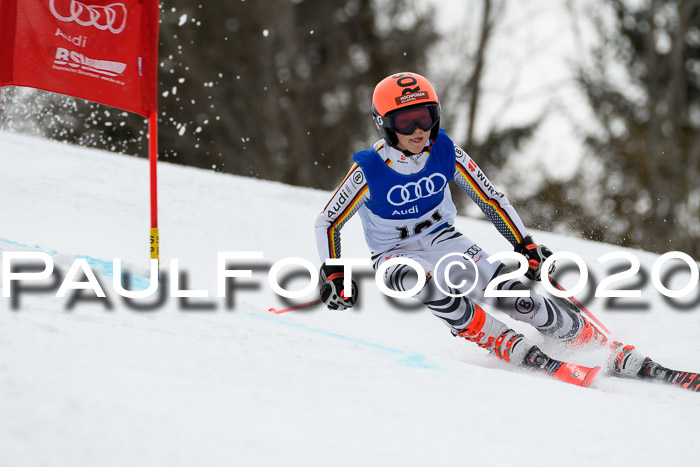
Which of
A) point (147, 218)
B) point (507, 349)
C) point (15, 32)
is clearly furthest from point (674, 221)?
point (15, 32)

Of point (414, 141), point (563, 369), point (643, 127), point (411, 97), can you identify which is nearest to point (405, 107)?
point (411, 97)

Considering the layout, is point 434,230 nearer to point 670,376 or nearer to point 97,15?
point 670,376

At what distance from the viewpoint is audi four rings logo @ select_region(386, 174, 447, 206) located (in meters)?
4.05

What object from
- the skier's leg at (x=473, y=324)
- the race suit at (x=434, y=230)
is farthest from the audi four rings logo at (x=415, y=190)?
the skier's leg at (x=473, y=324)

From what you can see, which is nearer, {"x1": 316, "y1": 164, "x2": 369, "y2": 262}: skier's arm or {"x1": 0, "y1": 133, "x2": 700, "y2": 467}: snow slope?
{"x1": 0, "y1": 133, "x2": 700, "y2": 467}: snow slope

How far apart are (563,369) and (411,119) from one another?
1.41m

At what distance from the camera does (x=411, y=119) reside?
12.8 feet

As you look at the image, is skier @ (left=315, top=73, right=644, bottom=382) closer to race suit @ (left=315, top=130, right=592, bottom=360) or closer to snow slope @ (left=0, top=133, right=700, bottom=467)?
race suit @ (left=315, top=130, right=592, bottom=360)

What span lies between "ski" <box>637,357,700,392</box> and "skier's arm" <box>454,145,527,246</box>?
91 cm

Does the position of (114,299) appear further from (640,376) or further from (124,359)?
(640,376)

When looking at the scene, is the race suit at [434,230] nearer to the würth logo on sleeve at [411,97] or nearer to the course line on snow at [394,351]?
the würth logo on sleeve at [411,97]

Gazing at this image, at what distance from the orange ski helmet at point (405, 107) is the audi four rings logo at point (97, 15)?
141cm

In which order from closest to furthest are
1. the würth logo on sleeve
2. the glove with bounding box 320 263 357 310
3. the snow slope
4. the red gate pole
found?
the snow slope → the glove with bounding box 320 263 357 310 → the würth logo on sleeve → the red gate pole

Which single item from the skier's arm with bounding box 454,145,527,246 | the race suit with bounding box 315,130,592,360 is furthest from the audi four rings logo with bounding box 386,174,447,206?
the skier's arm with bounding box 454,145,527,246
